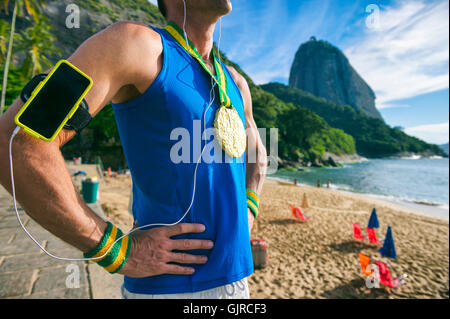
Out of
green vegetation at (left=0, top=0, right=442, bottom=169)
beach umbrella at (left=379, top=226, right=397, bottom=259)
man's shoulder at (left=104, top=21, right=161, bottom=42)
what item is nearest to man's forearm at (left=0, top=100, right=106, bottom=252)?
man's shoulder at (left=104, top=21, right=161, bottom=42)

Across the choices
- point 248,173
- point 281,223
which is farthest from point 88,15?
point 248,173

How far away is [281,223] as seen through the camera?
10672 millimetres

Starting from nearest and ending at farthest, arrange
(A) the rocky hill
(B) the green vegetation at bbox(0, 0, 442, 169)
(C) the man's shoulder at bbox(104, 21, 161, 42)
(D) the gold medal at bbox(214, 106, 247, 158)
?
(C) the man's shoulder at bbox(104, 21, 161, 42)
(D) the gold medal at bbox(214, 106, 247, 158)
(B) the green vegetation at bbox(0, 0, 442, 169)
(A) the rocky hill

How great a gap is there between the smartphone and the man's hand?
1.72ft

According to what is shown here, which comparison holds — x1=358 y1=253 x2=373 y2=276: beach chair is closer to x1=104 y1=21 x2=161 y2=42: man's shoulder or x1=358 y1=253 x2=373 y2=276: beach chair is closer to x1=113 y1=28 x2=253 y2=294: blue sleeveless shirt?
x1=113 y1=28 x2=253 y2=294: blue sleeveless shirt

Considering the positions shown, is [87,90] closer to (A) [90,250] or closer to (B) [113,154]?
(A) [90,250]

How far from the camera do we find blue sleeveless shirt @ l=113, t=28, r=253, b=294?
0.90m

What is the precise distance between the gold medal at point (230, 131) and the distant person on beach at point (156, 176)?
0.05 meters

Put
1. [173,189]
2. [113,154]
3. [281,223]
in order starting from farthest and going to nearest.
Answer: [113,154], [281,223], [173,189]

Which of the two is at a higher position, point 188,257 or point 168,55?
point 168,55

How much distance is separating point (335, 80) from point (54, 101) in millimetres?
166715

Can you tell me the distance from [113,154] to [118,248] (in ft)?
122

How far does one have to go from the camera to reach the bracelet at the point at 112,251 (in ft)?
2.73

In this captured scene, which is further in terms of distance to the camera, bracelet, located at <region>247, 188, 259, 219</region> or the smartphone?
bracelet, located at <region>247, 188, 259, 219</region>
